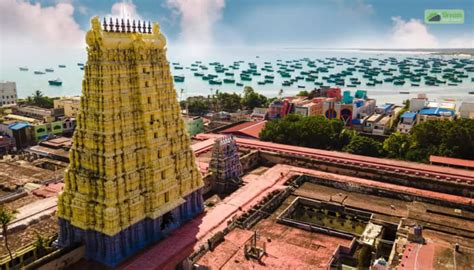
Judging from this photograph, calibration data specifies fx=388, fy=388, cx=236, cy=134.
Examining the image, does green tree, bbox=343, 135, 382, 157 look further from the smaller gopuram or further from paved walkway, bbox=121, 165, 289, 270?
the smaller gopuram

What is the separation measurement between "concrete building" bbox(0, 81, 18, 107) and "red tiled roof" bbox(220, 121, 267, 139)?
48452 mm

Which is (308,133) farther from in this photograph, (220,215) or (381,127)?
(220,215)

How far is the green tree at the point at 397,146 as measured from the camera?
4188 centimetres

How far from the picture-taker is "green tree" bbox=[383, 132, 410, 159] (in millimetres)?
41875

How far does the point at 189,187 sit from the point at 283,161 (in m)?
15.4

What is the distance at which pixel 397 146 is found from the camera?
42500 mm

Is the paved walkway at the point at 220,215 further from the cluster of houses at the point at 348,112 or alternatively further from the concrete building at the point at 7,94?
the concrete building at the point at 7,94

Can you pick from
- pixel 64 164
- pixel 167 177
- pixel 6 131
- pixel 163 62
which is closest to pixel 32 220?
pixel 167 177

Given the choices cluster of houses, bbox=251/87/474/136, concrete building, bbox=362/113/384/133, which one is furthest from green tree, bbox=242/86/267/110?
concrete building, bbox=362/113/384/133

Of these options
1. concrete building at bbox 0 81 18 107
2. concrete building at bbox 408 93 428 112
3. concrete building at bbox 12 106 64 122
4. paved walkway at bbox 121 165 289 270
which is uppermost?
concrete building at bbox 0 81 18 107

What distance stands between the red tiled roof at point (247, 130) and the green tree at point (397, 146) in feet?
49.4

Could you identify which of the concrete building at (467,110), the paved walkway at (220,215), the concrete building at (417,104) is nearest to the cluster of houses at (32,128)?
the paved walkway at (220,215)

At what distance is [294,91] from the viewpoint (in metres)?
119

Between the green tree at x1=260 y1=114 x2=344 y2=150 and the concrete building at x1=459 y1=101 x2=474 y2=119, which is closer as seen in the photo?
the green tree at x1=260 y1=114 x2=344 y2=150
